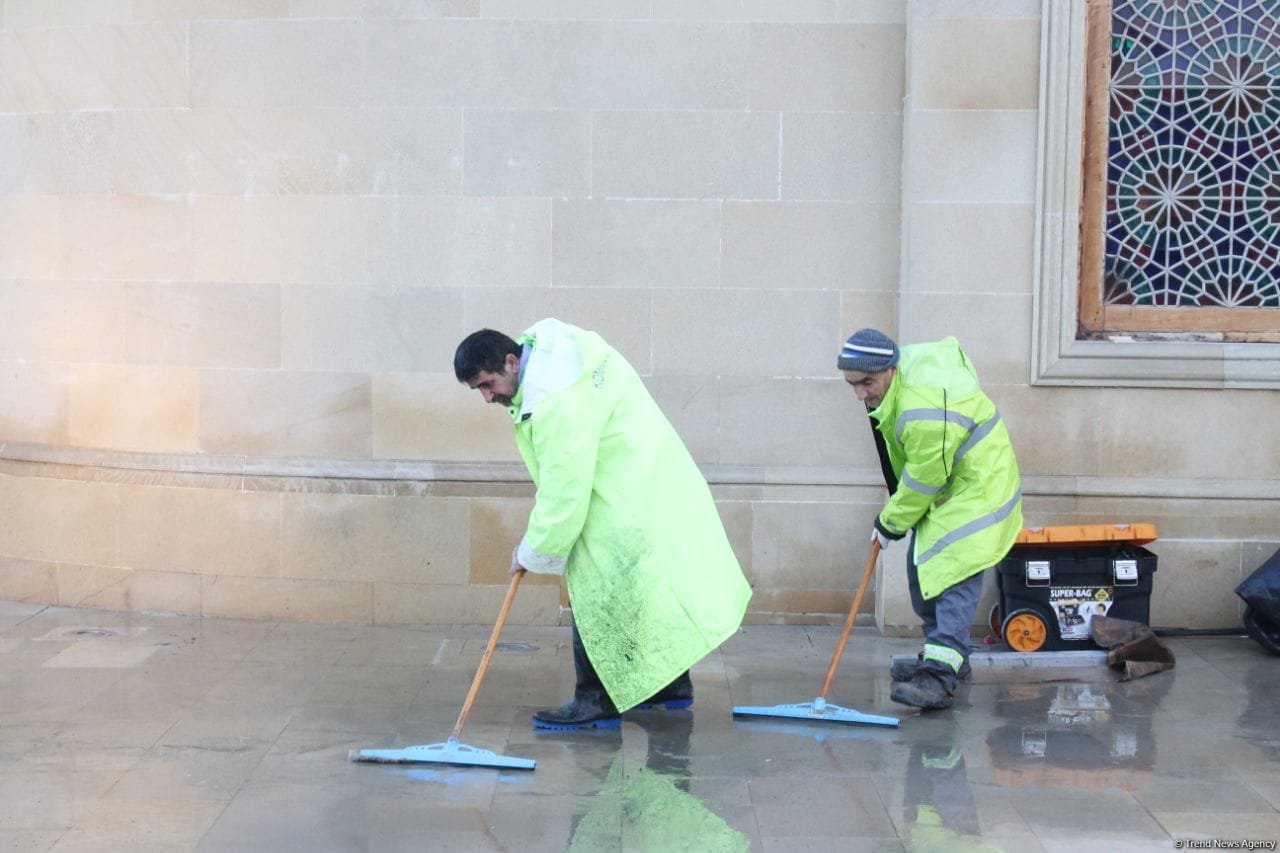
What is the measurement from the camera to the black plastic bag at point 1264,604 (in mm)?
7207

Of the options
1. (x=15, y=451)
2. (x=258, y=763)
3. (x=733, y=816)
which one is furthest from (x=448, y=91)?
(x=733, y=816)

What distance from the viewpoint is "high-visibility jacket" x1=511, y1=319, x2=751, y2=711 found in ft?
18.1

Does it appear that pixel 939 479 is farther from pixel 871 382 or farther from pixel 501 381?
pixel 501 381

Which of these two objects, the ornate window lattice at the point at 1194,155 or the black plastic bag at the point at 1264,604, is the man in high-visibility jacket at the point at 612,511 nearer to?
the black plastic bag at the point at 1264,604

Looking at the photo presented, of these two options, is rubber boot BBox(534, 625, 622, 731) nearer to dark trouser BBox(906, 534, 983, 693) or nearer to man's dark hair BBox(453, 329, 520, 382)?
man's dark hair BBox(453, 329, 520, 382)

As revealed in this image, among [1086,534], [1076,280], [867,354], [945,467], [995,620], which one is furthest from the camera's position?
[1076,280]

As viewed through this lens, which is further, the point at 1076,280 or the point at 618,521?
the point at 1076,280

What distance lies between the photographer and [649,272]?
7.80 metres

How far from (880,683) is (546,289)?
2.59 m

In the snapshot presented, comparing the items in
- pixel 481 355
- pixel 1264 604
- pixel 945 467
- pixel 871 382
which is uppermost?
pixel 481 355

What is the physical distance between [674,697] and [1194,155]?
386 cm

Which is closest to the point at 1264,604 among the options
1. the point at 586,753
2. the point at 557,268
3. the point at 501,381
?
the point at 586,753

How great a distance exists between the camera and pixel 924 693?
247 inches

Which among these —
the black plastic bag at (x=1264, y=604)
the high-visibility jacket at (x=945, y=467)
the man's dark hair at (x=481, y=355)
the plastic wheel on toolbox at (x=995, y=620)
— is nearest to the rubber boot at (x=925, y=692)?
the high-visibility jacket at (x=945, y=467)
